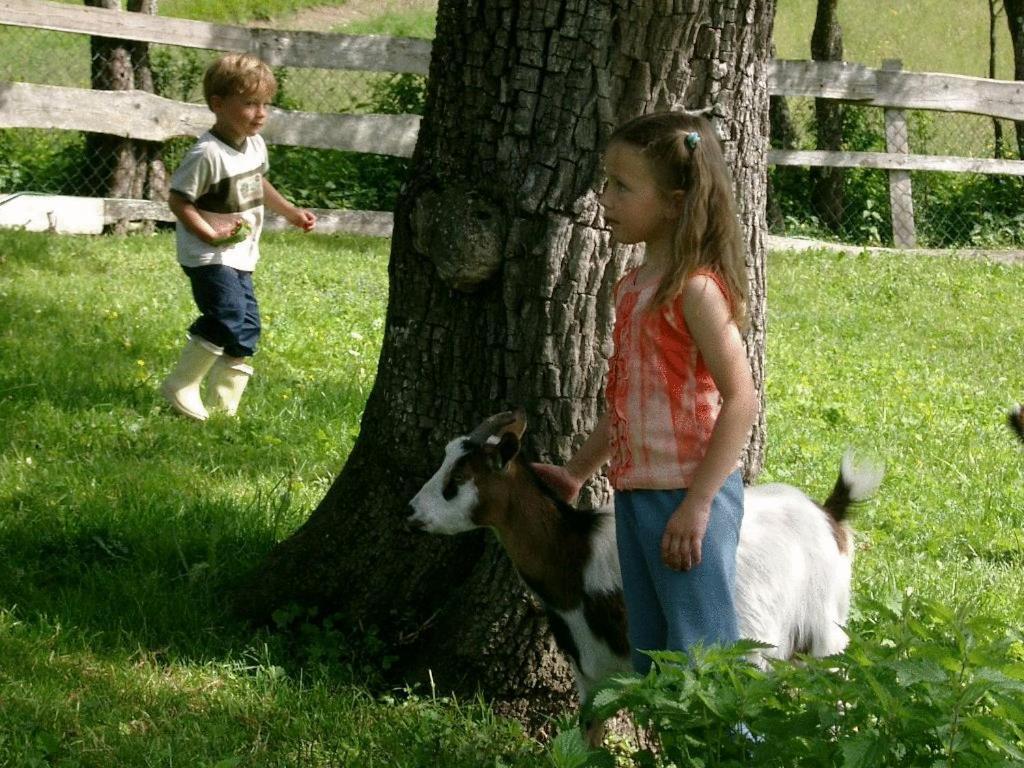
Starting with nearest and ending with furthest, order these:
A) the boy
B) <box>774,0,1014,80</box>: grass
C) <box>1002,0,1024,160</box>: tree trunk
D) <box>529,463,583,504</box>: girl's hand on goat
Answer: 1. <box>529,463,583,504</box>: girl's hand on goat
2. the boy
3. <box>1002,0,1024,160</box>: tree trunk
4. <box>774,0,1014,80</box>: grass

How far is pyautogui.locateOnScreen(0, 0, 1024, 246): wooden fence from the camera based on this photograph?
476 inches

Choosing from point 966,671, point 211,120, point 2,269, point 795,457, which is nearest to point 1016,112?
point 211,120

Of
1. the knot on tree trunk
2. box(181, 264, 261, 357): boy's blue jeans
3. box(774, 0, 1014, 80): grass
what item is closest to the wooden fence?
box(181, 264, 261, 357): boy's blue jeans

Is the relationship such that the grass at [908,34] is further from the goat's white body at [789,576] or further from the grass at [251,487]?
the goat's white body at [789,576]

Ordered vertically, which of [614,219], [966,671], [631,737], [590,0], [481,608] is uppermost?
[590,0]

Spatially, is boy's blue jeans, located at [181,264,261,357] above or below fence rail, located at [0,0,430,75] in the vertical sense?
below

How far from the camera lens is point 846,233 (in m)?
15.2

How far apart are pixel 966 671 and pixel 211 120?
1106cm

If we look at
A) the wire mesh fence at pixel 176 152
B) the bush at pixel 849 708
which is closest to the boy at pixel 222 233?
the bush at pixel 849 708

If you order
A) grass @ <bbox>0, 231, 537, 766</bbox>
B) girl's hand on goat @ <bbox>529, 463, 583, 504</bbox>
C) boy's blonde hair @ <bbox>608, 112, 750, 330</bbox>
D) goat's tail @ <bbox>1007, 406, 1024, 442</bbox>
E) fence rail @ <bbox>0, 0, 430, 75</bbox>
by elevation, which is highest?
fence rail @ <bbox>0, 0, 430, 75</bbox>

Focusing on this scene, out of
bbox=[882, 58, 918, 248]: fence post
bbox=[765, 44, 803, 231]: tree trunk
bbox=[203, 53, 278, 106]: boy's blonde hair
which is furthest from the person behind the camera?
bbox=[765, 44, 803, 231]: tree trunk

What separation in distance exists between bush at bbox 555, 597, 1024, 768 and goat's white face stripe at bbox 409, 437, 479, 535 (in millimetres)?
1191

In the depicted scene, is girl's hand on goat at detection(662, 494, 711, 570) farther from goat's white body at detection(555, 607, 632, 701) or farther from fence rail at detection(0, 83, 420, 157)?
fence rail at detection(0, 83, 420, 157)

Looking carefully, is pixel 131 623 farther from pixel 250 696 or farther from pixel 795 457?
pixel 795 457
